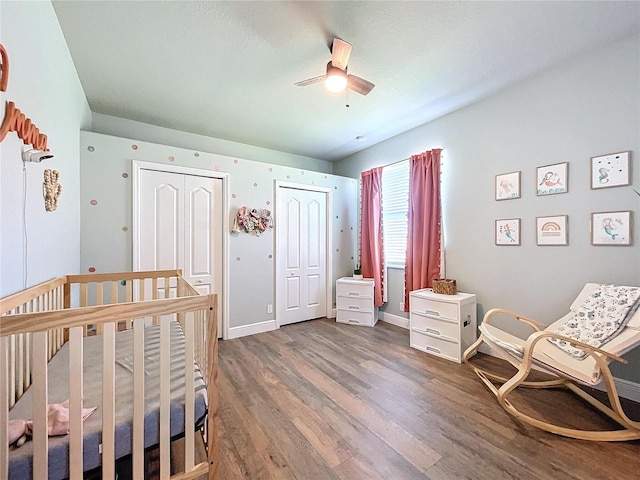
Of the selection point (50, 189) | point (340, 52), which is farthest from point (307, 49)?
point (50, 189)

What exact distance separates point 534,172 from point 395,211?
161 cm

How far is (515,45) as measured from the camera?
1.96 meters

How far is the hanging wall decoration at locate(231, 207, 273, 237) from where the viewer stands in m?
3.24

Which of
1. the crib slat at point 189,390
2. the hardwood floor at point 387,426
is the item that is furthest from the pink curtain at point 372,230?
the crib slat at point 189,390

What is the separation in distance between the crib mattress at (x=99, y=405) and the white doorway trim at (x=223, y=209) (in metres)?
1.38

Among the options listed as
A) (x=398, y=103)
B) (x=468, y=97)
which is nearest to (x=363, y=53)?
(x=398, y=103)

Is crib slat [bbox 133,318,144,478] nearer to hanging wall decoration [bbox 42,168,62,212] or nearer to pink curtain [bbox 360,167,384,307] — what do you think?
hanging wall decoration [bbox 42,168,62,212]

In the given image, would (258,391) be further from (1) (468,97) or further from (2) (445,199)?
(1) (468,97)

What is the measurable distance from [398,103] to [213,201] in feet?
7.83

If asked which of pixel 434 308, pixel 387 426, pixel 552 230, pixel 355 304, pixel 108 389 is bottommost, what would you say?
pixel 387 426

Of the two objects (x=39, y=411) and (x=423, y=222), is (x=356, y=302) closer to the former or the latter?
(x=423, y=222)

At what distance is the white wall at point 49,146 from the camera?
1.12 meters

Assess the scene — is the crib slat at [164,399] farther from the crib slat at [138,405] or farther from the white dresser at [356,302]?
the white dresser at [356,302]

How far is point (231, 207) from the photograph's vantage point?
3225 millimetres
